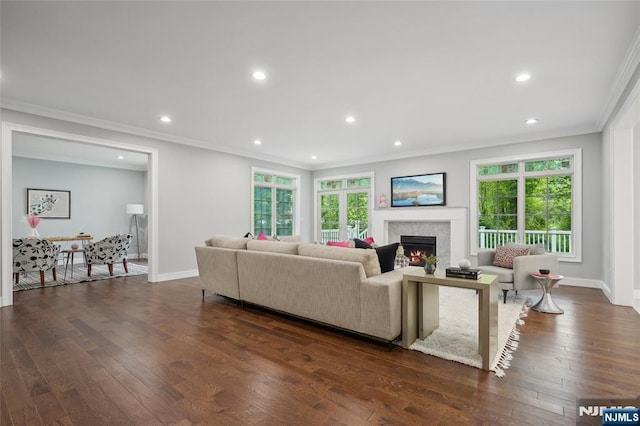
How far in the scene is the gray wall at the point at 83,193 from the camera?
729 centimetres

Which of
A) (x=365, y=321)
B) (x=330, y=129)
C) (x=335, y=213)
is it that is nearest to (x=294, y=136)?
(x=330, y=129)

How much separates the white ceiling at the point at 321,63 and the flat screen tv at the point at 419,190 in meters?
1.62

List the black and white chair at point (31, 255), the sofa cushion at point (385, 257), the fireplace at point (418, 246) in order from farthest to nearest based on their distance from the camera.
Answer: the fireplace at point (418, 246)
the black and white chair at point (31, 255)
the sofa cushion at point (385, 257)

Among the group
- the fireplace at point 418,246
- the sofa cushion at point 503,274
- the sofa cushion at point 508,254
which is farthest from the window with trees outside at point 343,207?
the sofa cushion at point 503,274

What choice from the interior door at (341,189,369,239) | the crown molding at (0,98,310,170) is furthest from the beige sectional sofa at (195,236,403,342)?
the interior door at (341,189,369,239)

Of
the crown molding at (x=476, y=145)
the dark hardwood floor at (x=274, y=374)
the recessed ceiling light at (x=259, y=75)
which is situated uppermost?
the recessed ceiling light at (x=259, y=75)

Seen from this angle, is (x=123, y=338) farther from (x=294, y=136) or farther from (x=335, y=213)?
(x=335, y=213)

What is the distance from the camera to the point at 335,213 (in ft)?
28.1

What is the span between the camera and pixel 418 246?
6949 millimetres

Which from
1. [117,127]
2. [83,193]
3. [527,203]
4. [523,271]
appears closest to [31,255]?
[117,127]

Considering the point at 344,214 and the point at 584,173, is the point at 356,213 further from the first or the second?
the point at 584,173

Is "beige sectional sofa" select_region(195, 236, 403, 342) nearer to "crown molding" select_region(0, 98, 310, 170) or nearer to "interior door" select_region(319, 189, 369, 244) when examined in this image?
"crown molding" select_region(0, 98, 310, 170)

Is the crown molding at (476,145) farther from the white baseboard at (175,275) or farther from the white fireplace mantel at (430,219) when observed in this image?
the white baseboard at (175,275)

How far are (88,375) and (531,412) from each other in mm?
2980
